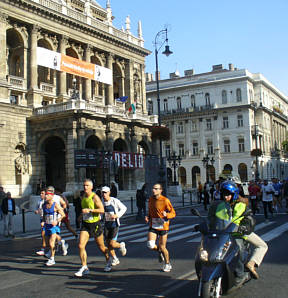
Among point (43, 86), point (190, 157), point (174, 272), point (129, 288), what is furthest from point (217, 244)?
point (190, 157)

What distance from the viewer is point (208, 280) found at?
17.6 feet

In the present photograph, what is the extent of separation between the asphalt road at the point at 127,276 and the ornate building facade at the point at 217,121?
55.9 meters

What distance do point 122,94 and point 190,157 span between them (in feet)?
83.2

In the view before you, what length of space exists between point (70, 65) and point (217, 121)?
37109mm

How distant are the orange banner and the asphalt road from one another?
26.8 meters

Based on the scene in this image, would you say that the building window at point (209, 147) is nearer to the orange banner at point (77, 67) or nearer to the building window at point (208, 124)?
the building window at point (208, 124)

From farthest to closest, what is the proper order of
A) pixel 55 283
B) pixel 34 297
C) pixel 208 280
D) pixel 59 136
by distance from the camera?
pixel 59 136 < pixel 55 283 < pixel 34 297 < pixel 208 280

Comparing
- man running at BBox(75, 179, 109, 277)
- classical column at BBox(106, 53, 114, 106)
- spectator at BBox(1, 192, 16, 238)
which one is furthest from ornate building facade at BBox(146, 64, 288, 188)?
man running at BBox(75, 179, 109, 277)

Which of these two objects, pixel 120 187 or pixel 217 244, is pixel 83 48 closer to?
pixel 120 187

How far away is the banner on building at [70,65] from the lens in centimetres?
3491

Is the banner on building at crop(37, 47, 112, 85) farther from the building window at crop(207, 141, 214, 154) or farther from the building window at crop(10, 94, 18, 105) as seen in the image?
the building window at crop(207, 141, 214, 154)

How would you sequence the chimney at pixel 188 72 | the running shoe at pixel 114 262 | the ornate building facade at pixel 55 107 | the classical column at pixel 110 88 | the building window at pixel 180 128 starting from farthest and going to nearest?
the chimney at pixel 188 72, the building window at pixel 180 128, the classical column at pixel 110 88, the ornate building facade at pixel 55 107, the running shoe at pixel 114 262

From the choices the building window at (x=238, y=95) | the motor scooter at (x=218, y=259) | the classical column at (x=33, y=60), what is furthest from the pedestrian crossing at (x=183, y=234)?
the building window at (x=238, y=95)

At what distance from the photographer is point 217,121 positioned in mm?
68562
